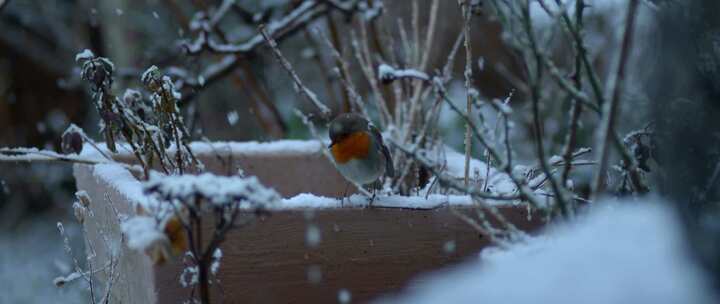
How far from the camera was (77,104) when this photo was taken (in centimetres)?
577

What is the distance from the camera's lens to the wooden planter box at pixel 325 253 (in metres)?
1.56

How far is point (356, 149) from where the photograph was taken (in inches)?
65.5

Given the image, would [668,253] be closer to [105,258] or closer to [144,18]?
[105,258]

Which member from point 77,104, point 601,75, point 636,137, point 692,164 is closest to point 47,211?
point 77,104

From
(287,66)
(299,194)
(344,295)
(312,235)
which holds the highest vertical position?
(287,66)

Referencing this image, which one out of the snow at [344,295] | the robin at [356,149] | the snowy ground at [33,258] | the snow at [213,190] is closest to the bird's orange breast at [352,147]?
the robin at [356,149]

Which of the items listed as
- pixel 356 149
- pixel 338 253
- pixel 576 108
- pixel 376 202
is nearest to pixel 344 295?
pixel 338 253

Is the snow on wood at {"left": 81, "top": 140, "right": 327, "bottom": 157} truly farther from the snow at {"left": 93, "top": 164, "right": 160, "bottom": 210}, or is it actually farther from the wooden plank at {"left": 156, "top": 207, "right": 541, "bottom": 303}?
the wooden plank at {"left": 156, "top": 207, "right": 541, "bottom": 303}

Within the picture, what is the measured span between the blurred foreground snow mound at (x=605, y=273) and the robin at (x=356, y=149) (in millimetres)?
958

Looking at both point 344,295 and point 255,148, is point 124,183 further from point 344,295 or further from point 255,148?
point 255,148

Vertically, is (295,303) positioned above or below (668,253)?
below

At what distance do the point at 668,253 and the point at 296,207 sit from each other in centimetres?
99

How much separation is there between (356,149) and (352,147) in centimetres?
1

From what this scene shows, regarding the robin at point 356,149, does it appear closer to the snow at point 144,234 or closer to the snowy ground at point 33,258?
the snow at point 144,234
